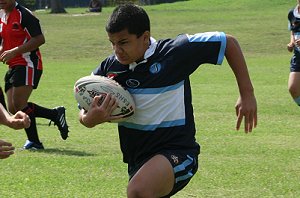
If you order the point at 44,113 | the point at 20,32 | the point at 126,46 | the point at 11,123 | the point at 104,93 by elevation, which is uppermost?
the point at 126,46

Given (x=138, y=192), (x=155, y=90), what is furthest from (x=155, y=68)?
(x=138, y=192)

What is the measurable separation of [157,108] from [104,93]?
15.6 inches

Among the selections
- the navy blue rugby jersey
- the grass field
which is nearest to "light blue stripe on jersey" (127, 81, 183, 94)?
the navy blue rugby jersey

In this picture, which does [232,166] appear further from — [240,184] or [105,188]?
[105,188]

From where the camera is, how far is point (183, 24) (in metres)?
40.3

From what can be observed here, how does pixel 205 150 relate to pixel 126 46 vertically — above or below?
below

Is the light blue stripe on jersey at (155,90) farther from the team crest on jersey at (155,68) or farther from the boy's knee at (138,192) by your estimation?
the boy's knee at (138,192)

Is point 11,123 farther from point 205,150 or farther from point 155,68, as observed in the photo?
point 205,150

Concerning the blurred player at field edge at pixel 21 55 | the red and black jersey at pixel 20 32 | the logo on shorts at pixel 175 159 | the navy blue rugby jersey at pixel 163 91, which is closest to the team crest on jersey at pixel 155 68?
the navy blue rugby jersey at pixel 163 91

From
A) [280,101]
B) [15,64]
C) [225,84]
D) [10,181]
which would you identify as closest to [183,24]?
[225,84]

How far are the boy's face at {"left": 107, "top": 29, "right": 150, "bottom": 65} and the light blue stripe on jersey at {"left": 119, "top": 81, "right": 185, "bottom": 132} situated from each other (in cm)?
27

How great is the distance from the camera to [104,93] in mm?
6020

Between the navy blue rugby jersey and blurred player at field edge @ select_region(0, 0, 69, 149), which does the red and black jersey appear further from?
the navy blue rugby jersey

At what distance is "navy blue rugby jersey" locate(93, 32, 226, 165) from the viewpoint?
19.8 feet
